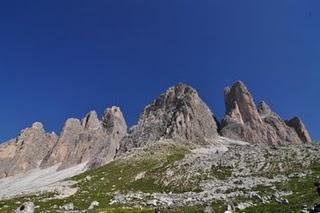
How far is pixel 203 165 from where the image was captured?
10769cm

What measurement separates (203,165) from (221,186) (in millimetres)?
28130

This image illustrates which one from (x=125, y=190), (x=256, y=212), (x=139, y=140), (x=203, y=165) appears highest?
(x=139, y=140)

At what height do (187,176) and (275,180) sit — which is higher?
(187,176)

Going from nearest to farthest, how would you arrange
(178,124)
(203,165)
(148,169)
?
1. (203,165)
2. (148,169)
3. (178,124)

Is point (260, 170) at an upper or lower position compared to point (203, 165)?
lower

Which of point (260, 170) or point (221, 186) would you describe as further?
point (260, 170)

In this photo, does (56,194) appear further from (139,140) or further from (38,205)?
(139,140)

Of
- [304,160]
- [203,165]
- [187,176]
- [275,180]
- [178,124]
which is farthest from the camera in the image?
[178,124]

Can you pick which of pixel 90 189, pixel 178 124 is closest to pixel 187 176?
pixel 90 189

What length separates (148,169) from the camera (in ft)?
393

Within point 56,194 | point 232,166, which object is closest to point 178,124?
point 232,166

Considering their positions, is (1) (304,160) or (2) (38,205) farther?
(1) (304,160)

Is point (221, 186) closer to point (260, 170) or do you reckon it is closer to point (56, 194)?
point (260, 170)

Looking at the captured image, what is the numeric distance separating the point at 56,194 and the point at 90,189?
9581 millimetres
